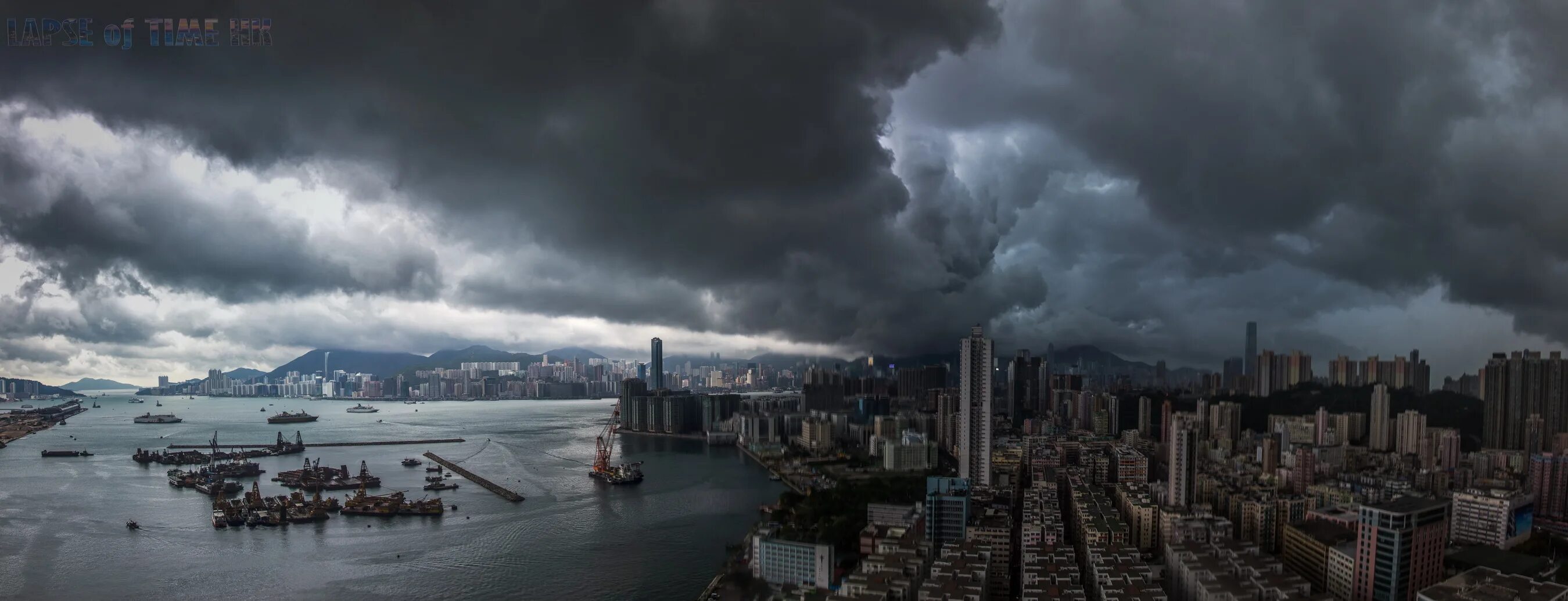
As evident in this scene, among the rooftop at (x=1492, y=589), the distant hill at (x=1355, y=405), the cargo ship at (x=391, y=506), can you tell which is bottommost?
the cargo ship at (x=391, y=506)

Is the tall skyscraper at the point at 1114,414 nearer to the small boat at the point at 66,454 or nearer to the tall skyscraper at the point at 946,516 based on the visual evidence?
the tall skyscraper at the point at 946,516

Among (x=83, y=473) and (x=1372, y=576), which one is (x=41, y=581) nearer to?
(x=83, y=473)

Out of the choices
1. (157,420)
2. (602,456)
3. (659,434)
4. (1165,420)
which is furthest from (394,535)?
(157,420)

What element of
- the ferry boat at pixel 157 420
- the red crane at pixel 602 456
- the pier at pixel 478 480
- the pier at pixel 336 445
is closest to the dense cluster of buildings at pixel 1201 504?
the red crane at pixel 602 456

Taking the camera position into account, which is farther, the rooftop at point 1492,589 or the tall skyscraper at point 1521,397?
the tall skyscraper at point 1521,397

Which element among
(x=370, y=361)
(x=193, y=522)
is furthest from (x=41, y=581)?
(x=370, y=361)

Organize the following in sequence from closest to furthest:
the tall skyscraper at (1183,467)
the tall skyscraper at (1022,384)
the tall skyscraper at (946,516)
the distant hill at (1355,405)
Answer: the tall skyscraper at (946,516) < the tall skyscraper at (1183,467) < the distant hill at (1355,405) < the tall skyscraper at (1022,384)
